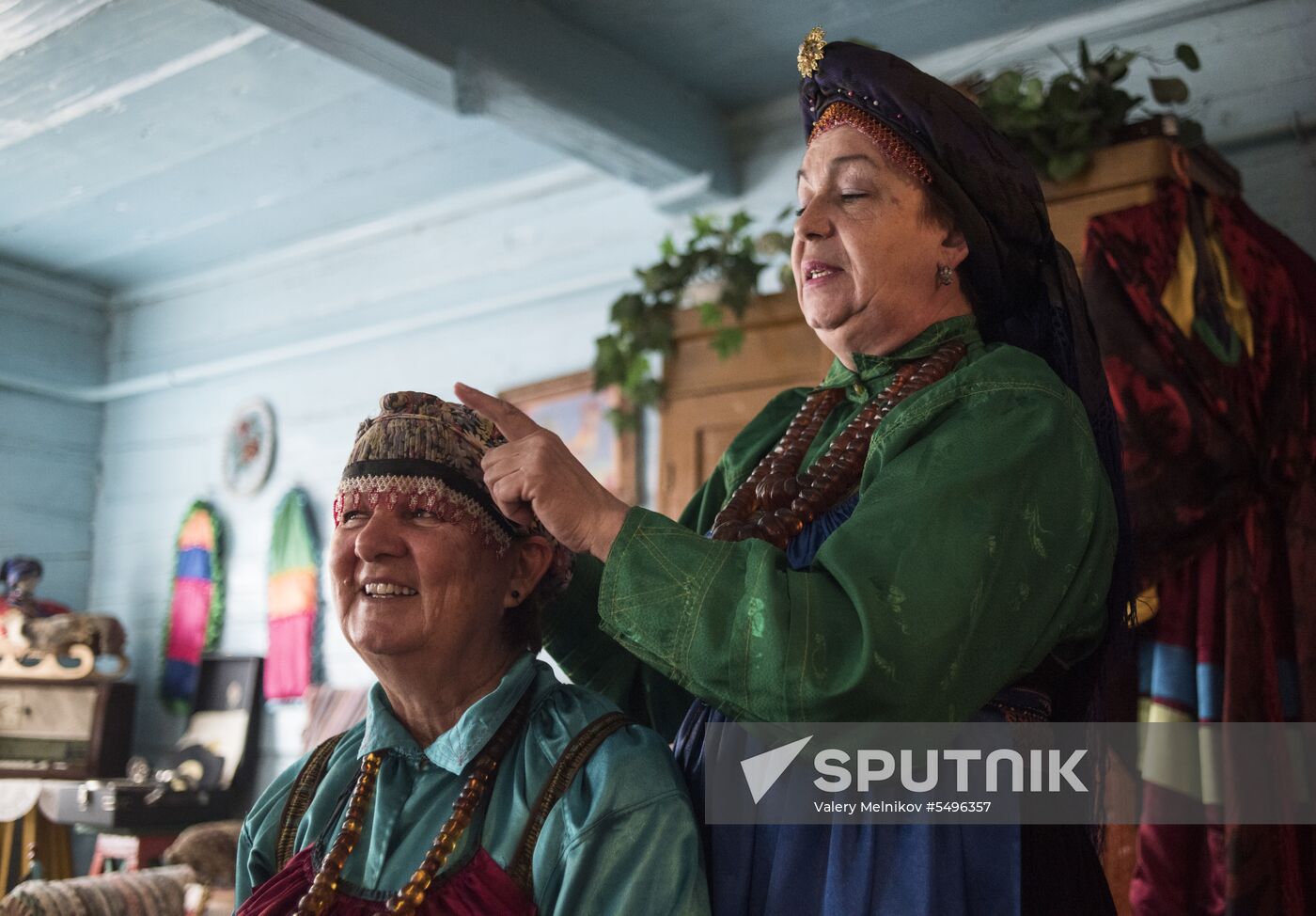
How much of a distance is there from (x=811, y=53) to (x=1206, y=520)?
149cm

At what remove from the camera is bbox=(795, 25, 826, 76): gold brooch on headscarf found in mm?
1533

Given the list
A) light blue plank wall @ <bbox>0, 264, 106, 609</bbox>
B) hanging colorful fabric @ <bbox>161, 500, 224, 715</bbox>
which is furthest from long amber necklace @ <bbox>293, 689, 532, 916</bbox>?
light blue plank wall @ <bbox>0, 264, 106, 609</bbox>

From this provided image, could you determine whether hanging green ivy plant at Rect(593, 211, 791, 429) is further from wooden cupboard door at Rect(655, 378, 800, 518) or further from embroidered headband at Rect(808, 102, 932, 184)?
embroidered headband at Rect(808, 102, 932, 184)

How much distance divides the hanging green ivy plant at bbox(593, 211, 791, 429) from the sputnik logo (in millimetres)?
2682

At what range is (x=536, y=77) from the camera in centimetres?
381

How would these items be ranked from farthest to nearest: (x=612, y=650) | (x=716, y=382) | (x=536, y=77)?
(x=716, y=382) < (x=536, y=77) < (x=612, y=650)

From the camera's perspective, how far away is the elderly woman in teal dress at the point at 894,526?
113cm

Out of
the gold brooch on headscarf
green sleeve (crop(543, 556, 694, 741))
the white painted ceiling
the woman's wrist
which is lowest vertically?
green sleeve (crop(543, 556, 694, 741))

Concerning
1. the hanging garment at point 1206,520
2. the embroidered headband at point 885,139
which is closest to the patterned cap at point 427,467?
the embroidered headband at point 885,139

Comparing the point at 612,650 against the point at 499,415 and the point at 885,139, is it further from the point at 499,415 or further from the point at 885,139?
the point at 885,139

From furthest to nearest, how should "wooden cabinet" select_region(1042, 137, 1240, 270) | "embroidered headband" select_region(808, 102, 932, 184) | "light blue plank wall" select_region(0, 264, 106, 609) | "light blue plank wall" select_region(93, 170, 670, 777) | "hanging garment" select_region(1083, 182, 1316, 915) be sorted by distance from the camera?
"light blue plank wall" select_region(0, 264, 106, 609) < "light blue plank wall" select_region(93, 170, 670, 777) < "wooden cabinet" select_region(1042, 137, 1240, 270) < "hanging garment" select_region(1083, 182, 1316, 915) < "embroidered headband" select_region(808, 102, 932, 184)

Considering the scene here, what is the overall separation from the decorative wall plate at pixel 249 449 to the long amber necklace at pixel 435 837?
5133 mm

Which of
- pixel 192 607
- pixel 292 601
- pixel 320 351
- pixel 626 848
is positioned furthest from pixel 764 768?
pixel 192 607

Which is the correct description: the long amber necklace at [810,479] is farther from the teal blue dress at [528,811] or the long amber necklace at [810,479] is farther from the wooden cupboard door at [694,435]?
the wooden cupboard door at [694,435]
